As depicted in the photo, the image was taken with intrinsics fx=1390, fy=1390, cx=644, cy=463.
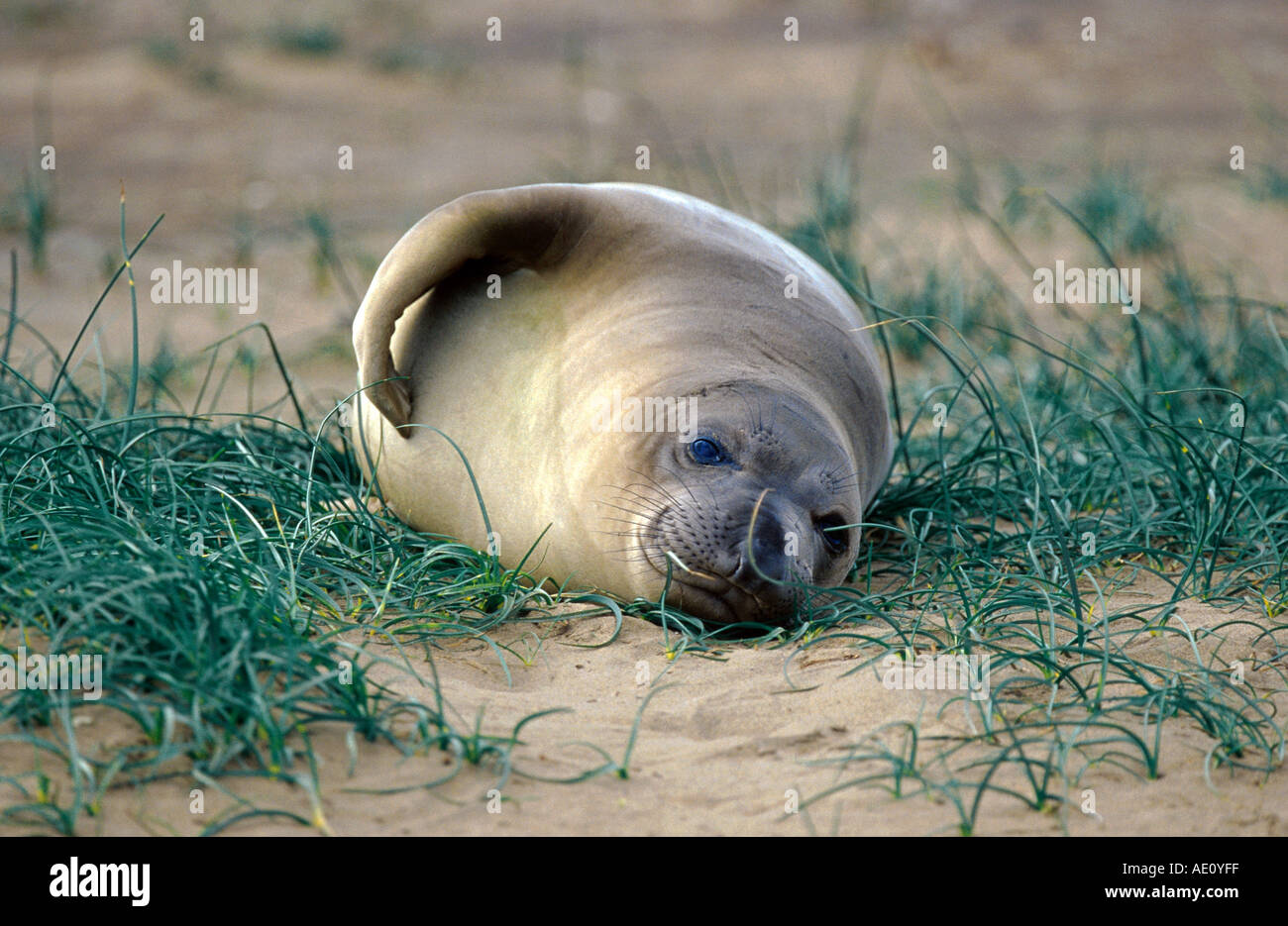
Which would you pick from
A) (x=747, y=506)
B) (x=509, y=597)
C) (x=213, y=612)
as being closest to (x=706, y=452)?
(x=747, y=506)

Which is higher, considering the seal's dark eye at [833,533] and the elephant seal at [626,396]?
the elephant seal at [626,396]

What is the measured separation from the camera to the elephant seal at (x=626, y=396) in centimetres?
331

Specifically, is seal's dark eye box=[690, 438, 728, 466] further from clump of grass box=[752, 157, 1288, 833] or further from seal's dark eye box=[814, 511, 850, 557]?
clump of grass box=[752, 157, 1288, 833]

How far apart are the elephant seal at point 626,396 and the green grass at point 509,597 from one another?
15 cm

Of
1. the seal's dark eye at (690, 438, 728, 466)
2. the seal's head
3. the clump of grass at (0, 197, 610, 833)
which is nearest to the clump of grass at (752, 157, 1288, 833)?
the seal's head

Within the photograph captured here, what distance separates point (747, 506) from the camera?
323 cm

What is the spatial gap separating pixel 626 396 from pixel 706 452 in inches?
11.0

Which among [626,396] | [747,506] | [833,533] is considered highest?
[626,396]

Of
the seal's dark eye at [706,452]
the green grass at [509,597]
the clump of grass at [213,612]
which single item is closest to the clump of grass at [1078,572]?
the green grass at [509,597]

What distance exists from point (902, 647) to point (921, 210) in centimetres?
604

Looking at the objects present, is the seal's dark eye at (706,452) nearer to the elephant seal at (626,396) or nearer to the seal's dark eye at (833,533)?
the elephant seal at (626,396)

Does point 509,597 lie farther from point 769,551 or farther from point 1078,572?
point 1078,572

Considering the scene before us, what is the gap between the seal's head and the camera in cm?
321
